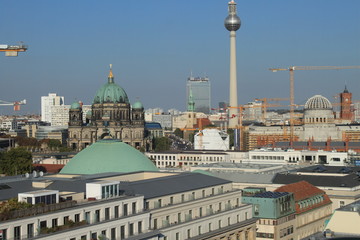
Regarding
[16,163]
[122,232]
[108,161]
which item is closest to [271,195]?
[108,161]

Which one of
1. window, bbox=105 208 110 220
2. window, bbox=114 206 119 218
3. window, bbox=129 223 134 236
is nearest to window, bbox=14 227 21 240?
window, bbox=105 208 110 220

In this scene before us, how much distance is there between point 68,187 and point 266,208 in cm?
2679

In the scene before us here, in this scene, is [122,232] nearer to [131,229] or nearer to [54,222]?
[131,229]

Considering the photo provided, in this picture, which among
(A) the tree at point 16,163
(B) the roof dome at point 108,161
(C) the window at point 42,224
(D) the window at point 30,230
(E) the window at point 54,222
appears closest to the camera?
(D) the window at point 30,230

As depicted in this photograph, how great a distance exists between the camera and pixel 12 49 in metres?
160

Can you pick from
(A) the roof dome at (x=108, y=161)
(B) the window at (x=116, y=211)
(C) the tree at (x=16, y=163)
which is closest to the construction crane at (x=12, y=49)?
(C) the tree at (x=16, y=163)

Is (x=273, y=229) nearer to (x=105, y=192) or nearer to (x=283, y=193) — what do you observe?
(x=283, y=193)

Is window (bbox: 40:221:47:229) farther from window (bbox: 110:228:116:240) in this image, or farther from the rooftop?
the rooftop

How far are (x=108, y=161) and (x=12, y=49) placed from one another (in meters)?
83.6

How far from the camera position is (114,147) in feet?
284

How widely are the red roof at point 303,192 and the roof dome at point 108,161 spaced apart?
18.1 metres

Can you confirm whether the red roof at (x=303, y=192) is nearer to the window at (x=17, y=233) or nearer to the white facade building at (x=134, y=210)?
the white facade building at (x=134, y=210)

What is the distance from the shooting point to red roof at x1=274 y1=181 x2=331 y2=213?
91938mm

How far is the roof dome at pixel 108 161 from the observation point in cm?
8288
